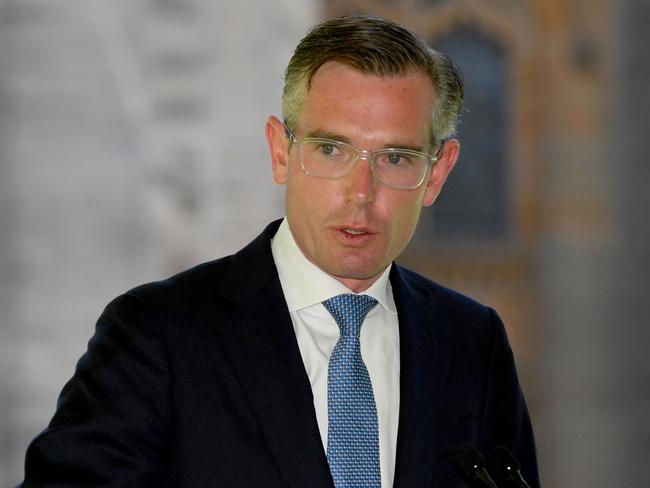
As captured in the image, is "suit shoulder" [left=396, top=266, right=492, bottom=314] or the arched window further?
the arched window

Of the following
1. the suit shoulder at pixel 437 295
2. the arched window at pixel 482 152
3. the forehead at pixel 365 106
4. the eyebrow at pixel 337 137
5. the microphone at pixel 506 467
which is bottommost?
the microphone at pixel 506 467

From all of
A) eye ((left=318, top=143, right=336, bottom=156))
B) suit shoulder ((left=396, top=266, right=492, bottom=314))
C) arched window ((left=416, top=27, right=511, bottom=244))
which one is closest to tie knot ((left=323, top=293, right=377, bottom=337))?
suit shoulder ((left=396, top=266, right=492, bottom=314))

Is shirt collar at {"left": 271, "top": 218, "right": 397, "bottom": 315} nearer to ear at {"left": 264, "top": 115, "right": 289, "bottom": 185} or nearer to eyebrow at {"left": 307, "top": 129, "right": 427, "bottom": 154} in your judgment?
ear at {"left": 264, "top": 115, "right": 289, "bottom": 185}

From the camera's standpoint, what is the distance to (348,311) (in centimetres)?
201

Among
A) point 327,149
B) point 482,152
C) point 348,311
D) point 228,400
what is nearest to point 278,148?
point 327,149

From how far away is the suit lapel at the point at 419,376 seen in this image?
1901 millimetres

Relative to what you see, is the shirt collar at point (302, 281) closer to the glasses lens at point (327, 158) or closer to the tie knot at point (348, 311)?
the tie knot at point (348, 311)

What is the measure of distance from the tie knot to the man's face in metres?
0.05

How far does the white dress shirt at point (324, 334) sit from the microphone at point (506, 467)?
17 cm

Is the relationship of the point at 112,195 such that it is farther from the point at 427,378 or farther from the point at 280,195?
the point at 427,378

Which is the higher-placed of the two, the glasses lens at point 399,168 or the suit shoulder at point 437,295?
the glasses lens at point 399,168

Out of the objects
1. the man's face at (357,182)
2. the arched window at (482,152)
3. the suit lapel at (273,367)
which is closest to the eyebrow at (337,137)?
the man's face at (357,182)

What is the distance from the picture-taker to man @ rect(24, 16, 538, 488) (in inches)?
71.0

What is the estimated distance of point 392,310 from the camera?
2088mm
